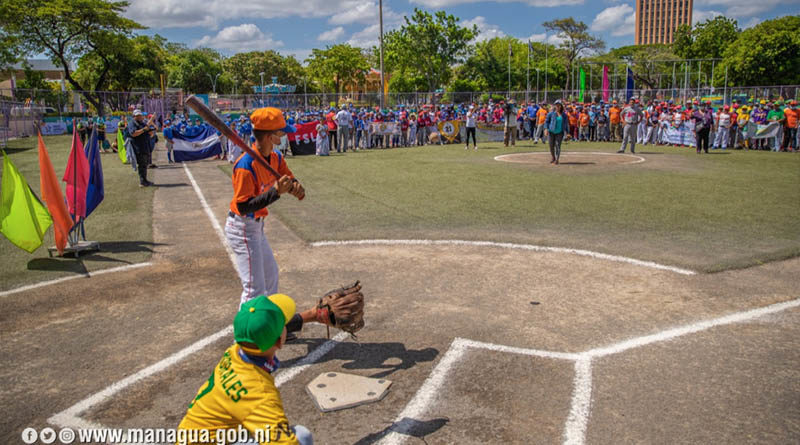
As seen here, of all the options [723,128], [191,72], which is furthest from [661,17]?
[723,128]

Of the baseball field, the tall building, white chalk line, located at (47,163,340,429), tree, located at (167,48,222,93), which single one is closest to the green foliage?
tree, located at (167,48,222,93)

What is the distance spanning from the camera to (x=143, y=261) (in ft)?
28.3

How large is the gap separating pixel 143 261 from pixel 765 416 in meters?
8.08

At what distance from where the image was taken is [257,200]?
4707 millimetres

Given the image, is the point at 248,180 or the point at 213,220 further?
the point at 213,220

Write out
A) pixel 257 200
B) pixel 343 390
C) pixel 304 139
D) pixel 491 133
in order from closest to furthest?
pixel 343 390 → pixel 257 200 → pixel 304 139 → pixel 491 133

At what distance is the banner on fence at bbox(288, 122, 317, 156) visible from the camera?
2577cm

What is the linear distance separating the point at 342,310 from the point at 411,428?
3.87ft

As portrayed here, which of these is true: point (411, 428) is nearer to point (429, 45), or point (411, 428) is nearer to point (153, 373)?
point (153, 373)

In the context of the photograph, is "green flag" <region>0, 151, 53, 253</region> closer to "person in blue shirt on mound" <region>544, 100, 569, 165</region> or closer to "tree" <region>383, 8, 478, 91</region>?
"person in blue shirt on mound" <region>544, 100, 569, 165</region>

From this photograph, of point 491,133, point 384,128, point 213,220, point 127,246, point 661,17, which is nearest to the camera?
point 127,246

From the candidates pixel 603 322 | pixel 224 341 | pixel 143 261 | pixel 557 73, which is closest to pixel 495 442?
pixel 603 322

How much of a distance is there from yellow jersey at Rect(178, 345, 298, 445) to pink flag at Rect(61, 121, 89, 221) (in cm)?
761

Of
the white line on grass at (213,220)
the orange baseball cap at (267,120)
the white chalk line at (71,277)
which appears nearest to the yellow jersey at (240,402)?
the orange baseball cap at (267,120)
